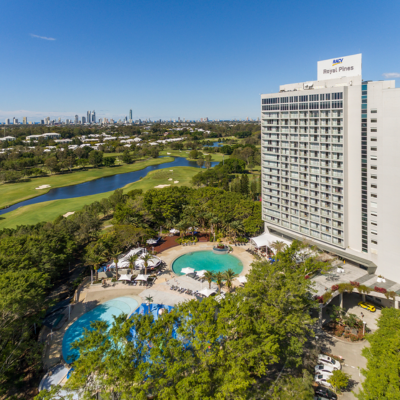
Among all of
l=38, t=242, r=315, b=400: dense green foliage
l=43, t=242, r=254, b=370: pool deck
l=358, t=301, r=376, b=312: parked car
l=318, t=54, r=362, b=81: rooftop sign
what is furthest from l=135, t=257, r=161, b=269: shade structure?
l=318, t=54, r=362, b=81: rooftop sign

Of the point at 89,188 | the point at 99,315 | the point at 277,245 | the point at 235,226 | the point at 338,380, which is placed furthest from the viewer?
the point at 89,188

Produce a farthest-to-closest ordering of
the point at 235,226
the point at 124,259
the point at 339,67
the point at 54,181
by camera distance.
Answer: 1. the point at 54,181
2. the point at 235,226
3. the point at 124,259
4. the point at 339,67

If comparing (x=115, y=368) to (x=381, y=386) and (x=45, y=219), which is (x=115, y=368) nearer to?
(x=381, y=386)

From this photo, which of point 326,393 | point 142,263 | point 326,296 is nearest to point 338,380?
point 326,393

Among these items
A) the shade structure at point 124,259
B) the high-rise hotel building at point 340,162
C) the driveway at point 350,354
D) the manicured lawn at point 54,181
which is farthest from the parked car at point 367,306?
the manicured lawn at point 54,181

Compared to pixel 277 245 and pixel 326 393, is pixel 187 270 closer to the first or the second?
pixel 277 245

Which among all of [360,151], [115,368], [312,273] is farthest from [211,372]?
[360,151]

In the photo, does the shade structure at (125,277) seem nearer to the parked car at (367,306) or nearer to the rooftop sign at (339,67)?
the parked car at (367,306)
